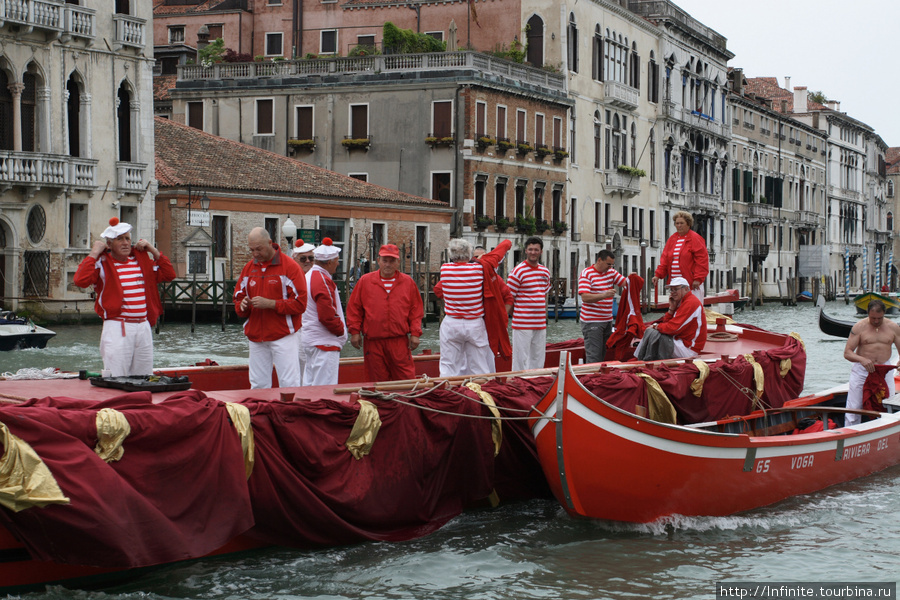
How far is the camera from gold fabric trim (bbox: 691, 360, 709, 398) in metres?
8.23

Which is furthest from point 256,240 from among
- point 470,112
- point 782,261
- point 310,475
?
point 782,261

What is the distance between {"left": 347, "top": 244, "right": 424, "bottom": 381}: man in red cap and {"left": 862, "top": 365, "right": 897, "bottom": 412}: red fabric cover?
149 inches

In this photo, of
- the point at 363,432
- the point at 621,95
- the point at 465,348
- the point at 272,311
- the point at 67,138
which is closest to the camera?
the point at 363,432

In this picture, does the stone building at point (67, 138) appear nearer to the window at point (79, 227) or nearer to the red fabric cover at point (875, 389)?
the window at point (79, 227)

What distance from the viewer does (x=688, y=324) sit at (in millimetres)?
8977

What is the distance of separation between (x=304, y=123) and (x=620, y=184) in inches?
405

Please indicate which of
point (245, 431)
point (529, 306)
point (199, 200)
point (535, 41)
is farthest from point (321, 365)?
point (535, 41)

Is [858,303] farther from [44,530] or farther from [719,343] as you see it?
[44,530]

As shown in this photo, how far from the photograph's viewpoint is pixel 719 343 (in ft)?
34.6

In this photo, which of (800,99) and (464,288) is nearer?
(464,288)

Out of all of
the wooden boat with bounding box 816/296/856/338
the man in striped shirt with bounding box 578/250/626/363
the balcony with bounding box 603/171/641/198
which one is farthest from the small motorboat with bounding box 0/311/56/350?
the balcony with bounding box 603/171/641/198

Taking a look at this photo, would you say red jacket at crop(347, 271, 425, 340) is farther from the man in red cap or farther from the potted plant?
the potted plant

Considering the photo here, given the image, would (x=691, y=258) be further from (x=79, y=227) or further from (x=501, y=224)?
(x=501, y=224)

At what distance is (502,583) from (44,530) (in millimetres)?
2274
